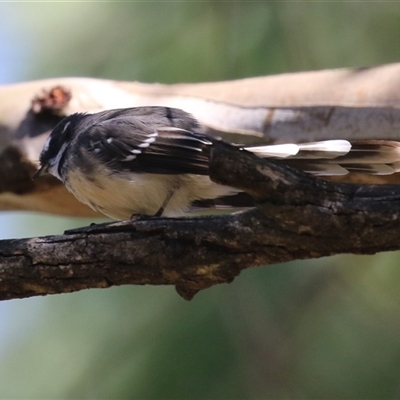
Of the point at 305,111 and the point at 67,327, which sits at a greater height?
the point at 305,111

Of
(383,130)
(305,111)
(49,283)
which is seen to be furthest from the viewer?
(305,111)

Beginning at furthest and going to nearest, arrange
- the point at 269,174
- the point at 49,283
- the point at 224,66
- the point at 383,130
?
1. the point at 224,66
2. the point at 383,130
3. the point at 49,283
4. the point at 269,174

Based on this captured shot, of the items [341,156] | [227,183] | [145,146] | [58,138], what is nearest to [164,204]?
[145,146]

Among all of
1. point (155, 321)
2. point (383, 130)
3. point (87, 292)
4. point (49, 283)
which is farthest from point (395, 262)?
point (49, 283)

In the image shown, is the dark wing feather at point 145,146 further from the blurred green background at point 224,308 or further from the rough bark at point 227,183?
the blurred green background at point 224,308

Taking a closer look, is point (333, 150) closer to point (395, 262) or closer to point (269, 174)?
point (269, 174)

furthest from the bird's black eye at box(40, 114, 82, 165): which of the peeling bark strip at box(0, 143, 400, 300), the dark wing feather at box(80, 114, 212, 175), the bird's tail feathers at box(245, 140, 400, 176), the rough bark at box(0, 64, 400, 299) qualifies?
the bird's tail feathers at box(245, 140, 400, 176)

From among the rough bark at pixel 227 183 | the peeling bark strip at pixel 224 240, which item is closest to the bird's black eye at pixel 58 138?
the rough bark at pixel 227 183
